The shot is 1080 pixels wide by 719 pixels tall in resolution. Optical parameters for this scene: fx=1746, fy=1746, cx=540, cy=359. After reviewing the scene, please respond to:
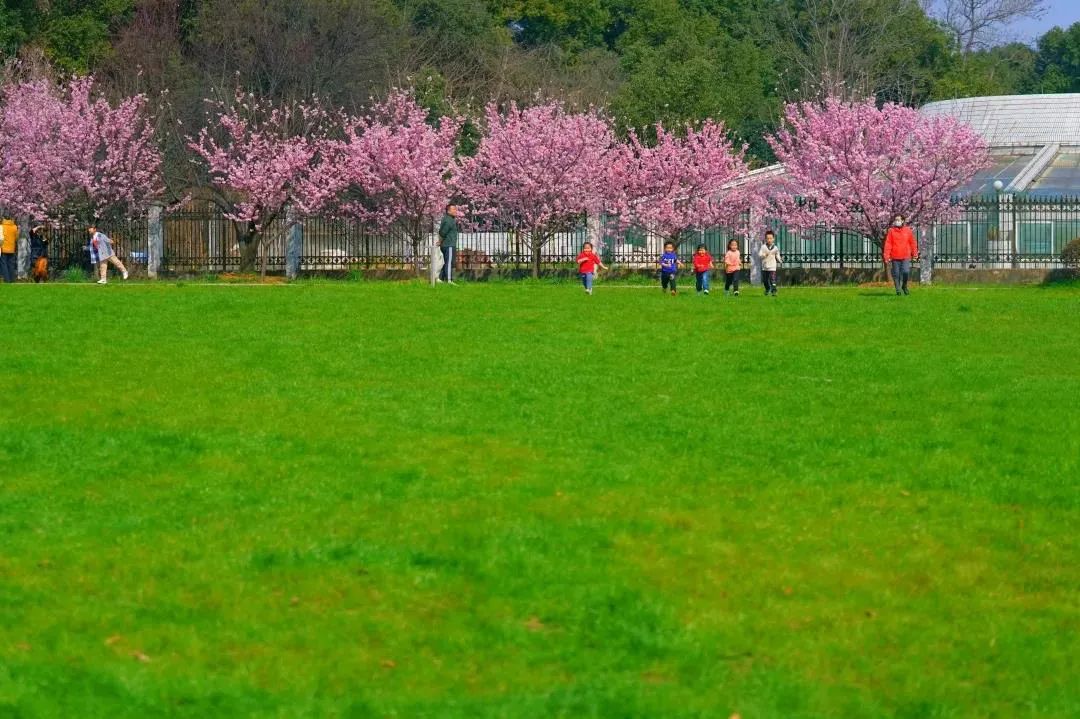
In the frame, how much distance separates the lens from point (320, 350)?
62.0 feet

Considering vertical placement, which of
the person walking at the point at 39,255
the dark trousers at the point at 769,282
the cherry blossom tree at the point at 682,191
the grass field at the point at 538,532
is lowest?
the grass field at the point at 538,532

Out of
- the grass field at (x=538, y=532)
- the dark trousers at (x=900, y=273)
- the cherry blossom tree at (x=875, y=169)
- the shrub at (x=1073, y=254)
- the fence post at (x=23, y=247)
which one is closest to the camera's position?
the grass field at (x=538, y=532)

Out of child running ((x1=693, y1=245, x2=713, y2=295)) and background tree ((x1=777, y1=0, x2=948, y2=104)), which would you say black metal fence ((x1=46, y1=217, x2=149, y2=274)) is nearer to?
child running ((x1=693, y1=245, x2=713, y2=295))

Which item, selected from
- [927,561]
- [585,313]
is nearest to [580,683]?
[927,561]

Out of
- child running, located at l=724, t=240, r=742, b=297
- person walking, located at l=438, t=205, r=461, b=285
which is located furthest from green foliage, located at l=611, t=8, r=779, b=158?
child running, located at l=724, t=240, r=742, b=297

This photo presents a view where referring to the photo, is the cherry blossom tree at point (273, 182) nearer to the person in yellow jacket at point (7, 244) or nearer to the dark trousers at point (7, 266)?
the dark trousers at point (7, 266)

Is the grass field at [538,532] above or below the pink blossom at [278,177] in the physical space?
below

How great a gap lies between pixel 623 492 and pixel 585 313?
12829 millimetres

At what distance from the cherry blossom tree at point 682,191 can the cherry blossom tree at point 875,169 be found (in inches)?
65.1

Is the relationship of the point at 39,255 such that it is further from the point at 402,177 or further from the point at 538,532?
the point at 538,532

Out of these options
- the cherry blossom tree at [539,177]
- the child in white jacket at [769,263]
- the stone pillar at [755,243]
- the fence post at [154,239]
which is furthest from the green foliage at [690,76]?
the child in white jacket at [769,263]

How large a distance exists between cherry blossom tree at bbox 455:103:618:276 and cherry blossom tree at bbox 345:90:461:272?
2.58 ft

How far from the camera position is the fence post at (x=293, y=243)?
48.8 m

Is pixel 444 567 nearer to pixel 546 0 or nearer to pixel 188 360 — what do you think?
pixel 188 360
